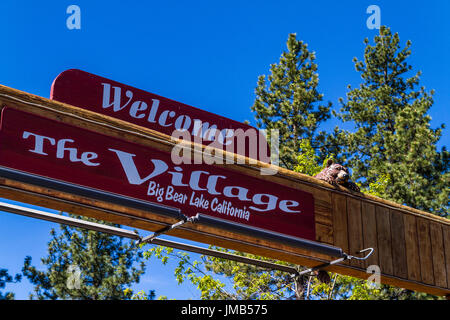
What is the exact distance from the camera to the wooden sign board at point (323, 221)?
504 centimetres

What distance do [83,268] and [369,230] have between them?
24.3 metres

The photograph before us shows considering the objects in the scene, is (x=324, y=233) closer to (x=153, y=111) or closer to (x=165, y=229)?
(x=165, y=229)

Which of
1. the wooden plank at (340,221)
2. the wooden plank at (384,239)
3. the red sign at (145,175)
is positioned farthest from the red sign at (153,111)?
the wooden plank at (384,239)

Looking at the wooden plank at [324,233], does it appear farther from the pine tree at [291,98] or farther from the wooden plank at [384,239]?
the pine tree at [291,98]

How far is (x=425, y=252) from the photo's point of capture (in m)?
7.31

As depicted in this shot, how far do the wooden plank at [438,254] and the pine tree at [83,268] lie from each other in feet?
75.0

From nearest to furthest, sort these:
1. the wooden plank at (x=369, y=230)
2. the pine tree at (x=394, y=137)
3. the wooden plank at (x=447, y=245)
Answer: the wooden plank at (x=369, y=230) < the wooden plank at (x=447, y=245) < the pine tree at (x=394, y=137)

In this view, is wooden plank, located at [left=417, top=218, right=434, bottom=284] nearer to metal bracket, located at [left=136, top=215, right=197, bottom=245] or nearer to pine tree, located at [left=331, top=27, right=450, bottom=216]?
metal bracket, located at [left=136, top=215, right=197, bottom=245]

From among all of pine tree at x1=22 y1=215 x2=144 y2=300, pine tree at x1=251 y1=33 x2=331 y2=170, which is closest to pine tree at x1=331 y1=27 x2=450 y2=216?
pine tree at x1=251 y1=33 x2=331 y2=170

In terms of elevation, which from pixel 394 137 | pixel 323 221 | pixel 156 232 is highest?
pixel 394 137

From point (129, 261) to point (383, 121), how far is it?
1532 cm

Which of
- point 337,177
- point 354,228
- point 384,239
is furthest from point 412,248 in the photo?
point 337,177
